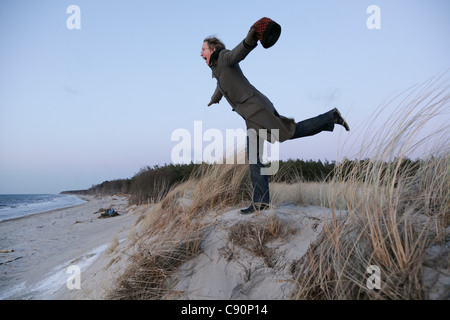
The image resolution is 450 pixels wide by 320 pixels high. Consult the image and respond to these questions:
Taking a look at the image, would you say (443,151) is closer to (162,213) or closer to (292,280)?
(292,280)

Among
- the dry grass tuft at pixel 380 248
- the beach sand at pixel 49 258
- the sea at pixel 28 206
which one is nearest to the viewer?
the dry grass tuft at pixel 380 248

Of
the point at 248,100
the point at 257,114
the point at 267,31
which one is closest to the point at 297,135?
the point at 257,114

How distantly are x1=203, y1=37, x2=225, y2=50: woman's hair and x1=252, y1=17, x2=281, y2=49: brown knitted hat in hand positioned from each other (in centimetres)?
72

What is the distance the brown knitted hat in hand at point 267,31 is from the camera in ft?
6.99

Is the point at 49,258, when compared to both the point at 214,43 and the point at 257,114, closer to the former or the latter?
the point at 257,114

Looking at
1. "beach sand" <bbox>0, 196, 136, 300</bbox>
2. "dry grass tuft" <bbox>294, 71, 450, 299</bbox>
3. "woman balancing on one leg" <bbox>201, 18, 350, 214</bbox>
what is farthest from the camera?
"beach sand" <bbox>0, 196, 136, 300</bbox>

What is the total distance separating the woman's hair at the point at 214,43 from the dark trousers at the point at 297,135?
3.57ft

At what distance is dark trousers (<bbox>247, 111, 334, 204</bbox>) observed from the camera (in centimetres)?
265

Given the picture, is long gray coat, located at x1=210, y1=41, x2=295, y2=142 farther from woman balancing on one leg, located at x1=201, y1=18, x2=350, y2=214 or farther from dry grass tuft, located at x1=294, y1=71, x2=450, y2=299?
dry grass tuft, located at x1=294, y1=71, x2=450, y2=299

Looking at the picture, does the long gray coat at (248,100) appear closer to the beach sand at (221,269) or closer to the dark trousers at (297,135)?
the dark trousers at (297,135)

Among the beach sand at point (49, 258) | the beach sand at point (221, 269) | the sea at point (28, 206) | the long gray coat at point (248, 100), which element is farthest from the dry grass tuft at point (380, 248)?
the sea at point (28, 206)

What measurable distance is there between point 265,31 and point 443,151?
80.1 inches

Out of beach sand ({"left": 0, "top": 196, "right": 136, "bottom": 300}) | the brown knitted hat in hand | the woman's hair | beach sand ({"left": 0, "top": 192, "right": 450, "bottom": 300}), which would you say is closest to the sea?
beach sand ({"left": 0, "top": 196, "right": 136, "bottom": 300})
